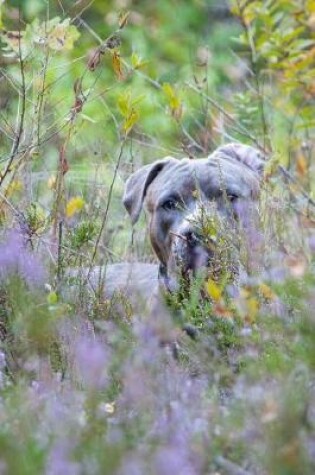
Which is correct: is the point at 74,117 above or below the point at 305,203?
above

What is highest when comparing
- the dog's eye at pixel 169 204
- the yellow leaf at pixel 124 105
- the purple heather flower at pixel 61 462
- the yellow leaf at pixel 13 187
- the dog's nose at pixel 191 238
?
the yellow leaf at pixel 124 105

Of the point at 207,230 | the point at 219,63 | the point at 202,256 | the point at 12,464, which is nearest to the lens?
the point at 12,464

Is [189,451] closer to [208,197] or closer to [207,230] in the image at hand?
[207,230]

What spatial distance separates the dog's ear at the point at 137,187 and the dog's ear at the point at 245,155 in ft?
1.12

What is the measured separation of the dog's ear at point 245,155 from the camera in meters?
5.95

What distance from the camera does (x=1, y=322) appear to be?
3.86 meters

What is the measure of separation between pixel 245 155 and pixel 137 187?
59 cm

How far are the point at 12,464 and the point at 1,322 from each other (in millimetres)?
1700

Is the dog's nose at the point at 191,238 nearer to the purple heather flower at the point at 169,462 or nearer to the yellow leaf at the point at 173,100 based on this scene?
the yellow leaf at the point at 173,100

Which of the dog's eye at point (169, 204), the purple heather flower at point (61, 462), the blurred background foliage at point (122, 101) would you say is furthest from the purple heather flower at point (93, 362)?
the dog's eye at point (169, 204)

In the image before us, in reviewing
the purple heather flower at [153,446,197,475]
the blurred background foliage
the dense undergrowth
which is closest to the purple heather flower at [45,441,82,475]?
the dense undergrowth

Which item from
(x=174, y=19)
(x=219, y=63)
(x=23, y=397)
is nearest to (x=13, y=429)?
(x=23, y=397)

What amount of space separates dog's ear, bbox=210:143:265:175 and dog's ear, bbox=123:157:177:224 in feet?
1.12

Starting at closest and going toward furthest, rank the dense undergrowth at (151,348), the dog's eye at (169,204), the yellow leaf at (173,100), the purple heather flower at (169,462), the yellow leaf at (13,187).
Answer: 1. the purple heather flower at (169,462)
2. the dense undergrowth at (151,348)
3. the yellow leaf at (13,187)
4. the yellow leaf at (173,100)
5. the dog's eye at (169,204)
